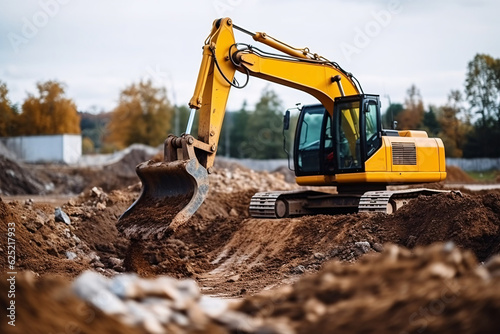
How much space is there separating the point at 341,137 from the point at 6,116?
23949 mm

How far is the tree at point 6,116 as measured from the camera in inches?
1029

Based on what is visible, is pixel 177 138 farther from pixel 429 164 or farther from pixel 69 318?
pixel 69 318

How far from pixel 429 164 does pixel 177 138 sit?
5.50 metres

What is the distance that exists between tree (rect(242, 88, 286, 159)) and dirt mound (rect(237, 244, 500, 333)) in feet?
183

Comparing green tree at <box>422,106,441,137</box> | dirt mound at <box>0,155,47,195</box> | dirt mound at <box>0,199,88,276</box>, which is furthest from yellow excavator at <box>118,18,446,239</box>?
green tree at <box>422,106,441,137</box>

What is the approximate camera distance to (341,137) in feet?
44.5

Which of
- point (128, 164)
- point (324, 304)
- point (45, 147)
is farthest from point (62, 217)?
point (45, 147)

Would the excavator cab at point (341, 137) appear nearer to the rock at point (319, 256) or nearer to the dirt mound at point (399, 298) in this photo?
the rock at point (319, 256)

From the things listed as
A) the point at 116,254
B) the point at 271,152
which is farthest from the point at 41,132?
the point at 116,254

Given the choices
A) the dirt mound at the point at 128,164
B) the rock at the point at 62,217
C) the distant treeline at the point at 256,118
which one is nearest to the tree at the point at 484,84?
the distant treeline at the point at 256,118

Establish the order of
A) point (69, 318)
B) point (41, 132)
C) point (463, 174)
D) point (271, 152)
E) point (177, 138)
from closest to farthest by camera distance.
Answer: point (69, 318)
point (177, 138)
point (463, 174)
point (41, 132)
point (271, 152)

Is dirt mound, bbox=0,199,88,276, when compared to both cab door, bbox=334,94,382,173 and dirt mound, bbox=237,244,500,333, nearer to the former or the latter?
cab door, bbox=334,94,382,173

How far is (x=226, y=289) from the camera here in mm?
10031

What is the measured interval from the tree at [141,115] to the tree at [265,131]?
8.31 metres
